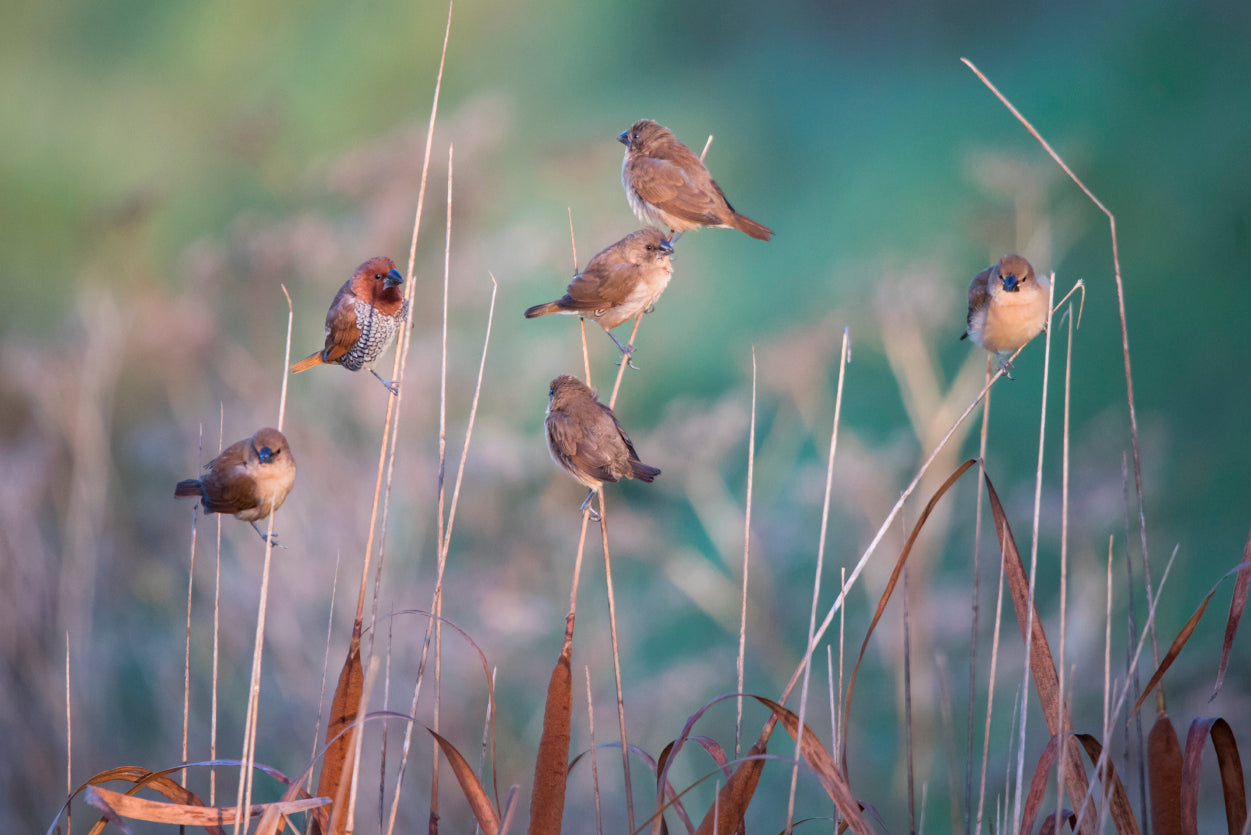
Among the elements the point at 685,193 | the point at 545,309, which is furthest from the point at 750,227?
the point at 545,309

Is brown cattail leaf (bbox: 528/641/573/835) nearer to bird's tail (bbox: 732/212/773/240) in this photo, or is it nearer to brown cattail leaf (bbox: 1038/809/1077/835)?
brown cattail leaf (bbox: 1038/809/1077/835)

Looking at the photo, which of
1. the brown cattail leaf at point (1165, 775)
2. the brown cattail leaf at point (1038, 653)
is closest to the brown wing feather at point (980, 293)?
the brown cattail leaf at point (1038, 653)

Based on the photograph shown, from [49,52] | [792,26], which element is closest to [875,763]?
[792,26]

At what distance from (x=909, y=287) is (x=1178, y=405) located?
84 cm

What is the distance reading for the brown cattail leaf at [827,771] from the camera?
3.30 ft

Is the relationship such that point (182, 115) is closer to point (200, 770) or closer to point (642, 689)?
point (200, 770)

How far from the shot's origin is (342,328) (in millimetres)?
1385

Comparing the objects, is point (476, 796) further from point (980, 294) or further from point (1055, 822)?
point (980, 294)

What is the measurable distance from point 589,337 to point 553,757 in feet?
6.96

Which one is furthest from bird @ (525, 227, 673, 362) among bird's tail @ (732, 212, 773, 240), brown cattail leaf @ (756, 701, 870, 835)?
brown cattail leaf @ (756, 701, 870, 835)

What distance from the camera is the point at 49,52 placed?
3.03m

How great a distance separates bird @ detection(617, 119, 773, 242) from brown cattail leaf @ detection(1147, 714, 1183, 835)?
84cm

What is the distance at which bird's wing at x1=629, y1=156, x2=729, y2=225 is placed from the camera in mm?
1548

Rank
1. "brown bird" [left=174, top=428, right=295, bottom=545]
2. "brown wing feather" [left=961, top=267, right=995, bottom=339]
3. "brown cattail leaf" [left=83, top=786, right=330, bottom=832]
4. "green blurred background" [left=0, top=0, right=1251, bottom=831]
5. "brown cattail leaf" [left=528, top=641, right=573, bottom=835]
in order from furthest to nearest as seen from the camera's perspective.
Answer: "green blurred background" [left=0, top=0, right=1251, bottom=831] → "brown wing feather" [left=961, top=267, right=995, bottom=339] → "brown bird" [left=174, top=428, right=295, bottom=545] → "brown cattail leaf" [left=528, top=641, right=573, bottom=835] → "brown cattail leaf" [left=83, top=786, right=330, bottom=832]
